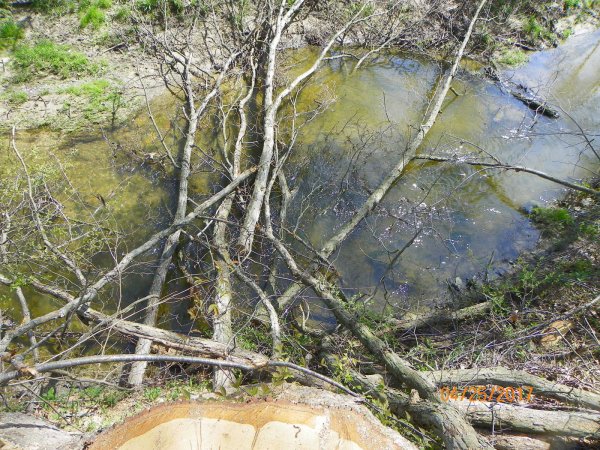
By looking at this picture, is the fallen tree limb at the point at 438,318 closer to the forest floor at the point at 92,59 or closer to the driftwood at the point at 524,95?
the driftwood at the point at 524,95

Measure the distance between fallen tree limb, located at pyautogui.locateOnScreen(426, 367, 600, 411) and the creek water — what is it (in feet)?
3.94

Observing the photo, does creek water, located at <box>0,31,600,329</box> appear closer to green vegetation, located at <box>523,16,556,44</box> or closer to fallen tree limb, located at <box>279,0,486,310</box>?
fallen tree limb, located at <box>279,0,486,310</box>

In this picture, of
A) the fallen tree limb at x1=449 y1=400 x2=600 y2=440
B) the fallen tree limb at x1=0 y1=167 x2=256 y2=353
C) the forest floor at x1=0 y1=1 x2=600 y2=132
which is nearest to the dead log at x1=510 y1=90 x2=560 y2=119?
the forest floor at x1=0 y1=1 x2=600 y2=132

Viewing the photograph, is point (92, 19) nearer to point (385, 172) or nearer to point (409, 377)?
point (385, 172)

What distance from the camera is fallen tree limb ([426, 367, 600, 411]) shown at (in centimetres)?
316

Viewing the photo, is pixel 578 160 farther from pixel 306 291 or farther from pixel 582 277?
pixel 306 291

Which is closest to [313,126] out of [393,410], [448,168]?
[448,168]

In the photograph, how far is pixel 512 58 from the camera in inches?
327

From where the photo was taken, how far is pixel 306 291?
4.89m

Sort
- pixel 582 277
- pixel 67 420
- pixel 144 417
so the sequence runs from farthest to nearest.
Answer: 1. pixel 582 277
2. pixel 67 420
3. pixel 144 417

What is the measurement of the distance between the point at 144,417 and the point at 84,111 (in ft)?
18.3

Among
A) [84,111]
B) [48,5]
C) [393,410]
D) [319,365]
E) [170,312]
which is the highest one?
[48,5]
